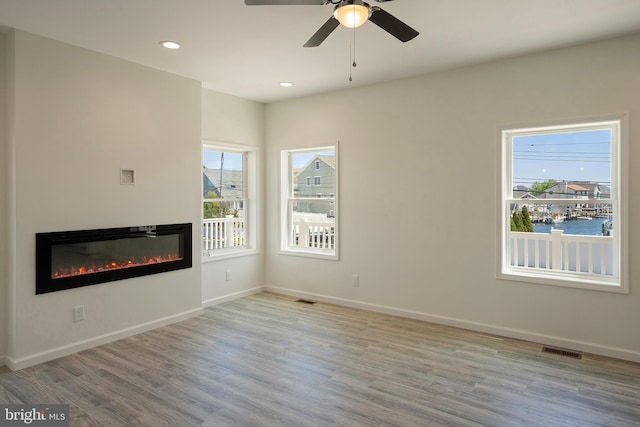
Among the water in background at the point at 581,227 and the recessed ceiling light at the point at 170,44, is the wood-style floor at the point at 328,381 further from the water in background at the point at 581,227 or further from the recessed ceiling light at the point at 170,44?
the recessed ceiling light at the point at 170,44

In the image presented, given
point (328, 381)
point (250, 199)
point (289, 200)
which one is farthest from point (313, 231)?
point (328, 381)

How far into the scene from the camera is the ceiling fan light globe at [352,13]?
7.43 ft

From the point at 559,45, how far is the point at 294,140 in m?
3.25

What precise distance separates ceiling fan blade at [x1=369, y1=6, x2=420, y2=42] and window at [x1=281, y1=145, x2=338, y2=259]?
2.67 metres

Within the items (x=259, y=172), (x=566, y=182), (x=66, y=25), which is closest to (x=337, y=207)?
(x=259, y=172)

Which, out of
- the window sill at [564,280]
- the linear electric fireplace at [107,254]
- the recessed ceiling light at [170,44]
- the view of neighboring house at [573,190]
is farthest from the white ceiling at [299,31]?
the window sill at [564,280]

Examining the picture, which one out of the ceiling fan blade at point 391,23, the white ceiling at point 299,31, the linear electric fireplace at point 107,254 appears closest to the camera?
the ceiling fan blade at point 391,23

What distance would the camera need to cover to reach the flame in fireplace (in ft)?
11.8

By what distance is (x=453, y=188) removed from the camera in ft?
14.1

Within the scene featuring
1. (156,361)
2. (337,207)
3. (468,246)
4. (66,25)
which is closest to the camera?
(66,25)

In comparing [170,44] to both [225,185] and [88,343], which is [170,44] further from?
[88,343]

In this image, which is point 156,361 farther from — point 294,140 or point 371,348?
point 294,140

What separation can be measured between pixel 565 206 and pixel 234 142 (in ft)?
13.1

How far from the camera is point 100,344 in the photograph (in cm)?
380
